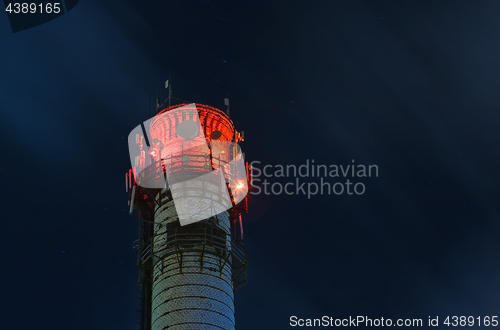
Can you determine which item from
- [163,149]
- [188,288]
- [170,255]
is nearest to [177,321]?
[188,288]

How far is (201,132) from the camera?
4472 cm

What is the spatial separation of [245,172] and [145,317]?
13.7 metres

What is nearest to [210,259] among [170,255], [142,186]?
[170,255]

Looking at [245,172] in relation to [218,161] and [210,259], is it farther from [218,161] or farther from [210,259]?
[210,259]

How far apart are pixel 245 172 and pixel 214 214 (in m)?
5.79

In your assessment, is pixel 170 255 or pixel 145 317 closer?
pixel 170 255

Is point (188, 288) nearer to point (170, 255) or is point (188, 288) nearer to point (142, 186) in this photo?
point (170, 255)

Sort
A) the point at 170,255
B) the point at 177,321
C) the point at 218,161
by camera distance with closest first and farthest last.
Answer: the point at 177,321
the point at 170,255
the point at 218,161

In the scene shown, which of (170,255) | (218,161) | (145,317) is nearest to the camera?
(170,255)

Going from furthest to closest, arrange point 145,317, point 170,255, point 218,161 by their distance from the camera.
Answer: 1. point 218,161
2. point 145,317
3. point 170,255

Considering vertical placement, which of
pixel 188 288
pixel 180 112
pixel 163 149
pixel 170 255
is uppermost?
pixel 180 112

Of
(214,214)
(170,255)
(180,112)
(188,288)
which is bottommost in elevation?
(188,288)

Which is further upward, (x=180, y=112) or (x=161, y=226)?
(x=180, y=112)

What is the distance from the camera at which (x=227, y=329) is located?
115ft
